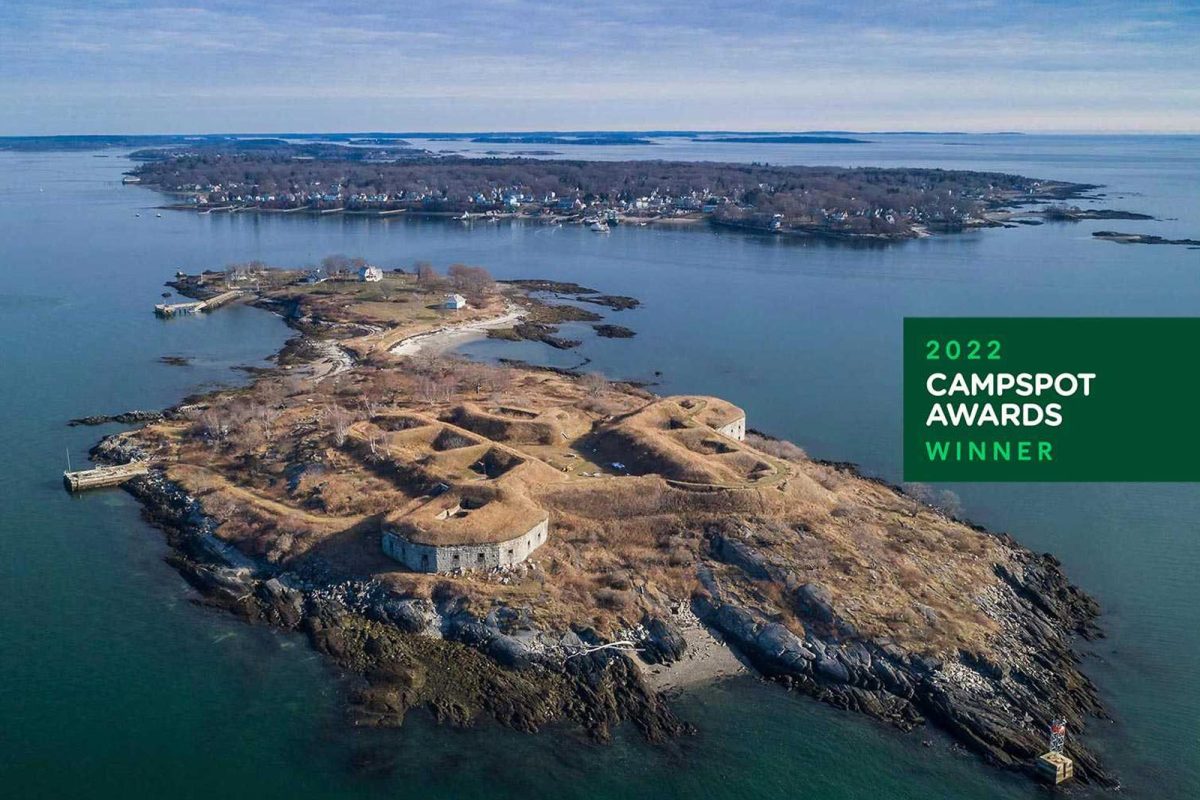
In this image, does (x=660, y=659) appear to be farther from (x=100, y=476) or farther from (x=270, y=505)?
(x=100, y=476)

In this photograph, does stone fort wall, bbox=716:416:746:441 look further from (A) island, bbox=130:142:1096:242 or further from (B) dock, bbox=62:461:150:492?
(A) island, bbox=130:142:1096:242

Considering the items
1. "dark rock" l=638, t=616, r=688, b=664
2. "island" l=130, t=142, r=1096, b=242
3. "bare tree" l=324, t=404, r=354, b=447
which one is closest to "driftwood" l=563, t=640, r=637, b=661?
"dark rock" l=638, t=616, r=688, b=664

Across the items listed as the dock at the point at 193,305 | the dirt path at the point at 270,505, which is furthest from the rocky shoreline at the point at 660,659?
the dock at the point at 193,305

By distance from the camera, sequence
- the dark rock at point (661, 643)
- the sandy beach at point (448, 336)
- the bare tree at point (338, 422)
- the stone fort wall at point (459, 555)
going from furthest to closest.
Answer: the sandy beach at point (448, 336) → the bare tree at point (338, 422) → the stone fort wall at point (459, 555) → the dark rock at point (661, 643)

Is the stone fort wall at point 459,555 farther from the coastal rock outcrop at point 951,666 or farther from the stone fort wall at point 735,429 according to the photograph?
the stone fort wall at point 735,429

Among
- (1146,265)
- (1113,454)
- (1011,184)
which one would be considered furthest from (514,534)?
(1011,184)

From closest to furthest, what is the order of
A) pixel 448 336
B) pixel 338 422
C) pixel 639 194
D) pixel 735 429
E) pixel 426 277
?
pixel 338 422 → pixel 735 429 → pixel 448 336 → pixel 426 277 → pixel 639 194

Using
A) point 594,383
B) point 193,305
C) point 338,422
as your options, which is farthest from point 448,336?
point 338,422
